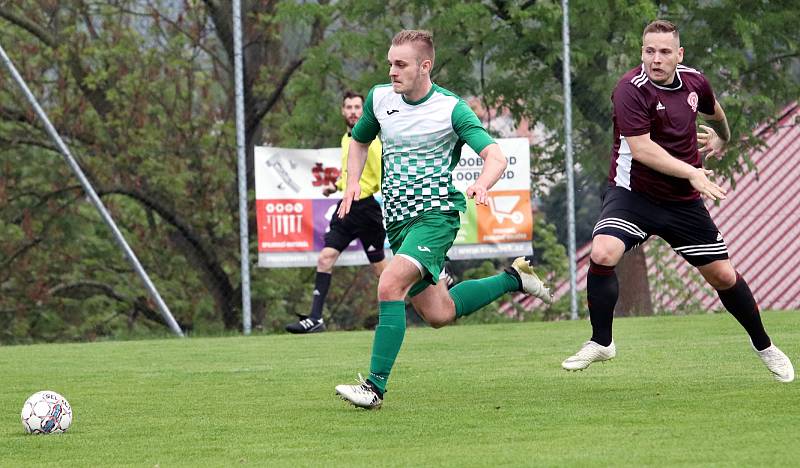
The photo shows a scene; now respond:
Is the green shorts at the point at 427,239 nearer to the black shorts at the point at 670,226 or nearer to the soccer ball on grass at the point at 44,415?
the black shorts at the point at 670,226

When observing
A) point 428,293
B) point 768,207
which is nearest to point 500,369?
point 428,293

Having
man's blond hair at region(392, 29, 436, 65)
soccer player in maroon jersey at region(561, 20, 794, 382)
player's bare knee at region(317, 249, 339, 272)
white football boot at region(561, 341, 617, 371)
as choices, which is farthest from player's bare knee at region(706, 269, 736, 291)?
player's bare knee at region(317, 249, 339, 272)

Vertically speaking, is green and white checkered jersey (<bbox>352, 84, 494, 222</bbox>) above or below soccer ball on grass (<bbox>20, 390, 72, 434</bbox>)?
above

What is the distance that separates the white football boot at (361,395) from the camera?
691cm

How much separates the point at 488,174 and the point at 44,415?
2370 millimetres

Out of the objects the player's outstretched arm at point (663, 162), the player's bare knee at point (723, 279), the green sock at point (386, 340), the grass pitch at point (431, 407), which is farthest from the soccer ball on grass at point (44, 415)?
the player's bare knee at point (723, 279)

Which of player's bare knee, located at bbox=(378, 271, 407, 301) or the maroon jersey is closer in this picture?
player's bare knee, located at bbox=(378, 271, 407, 301)

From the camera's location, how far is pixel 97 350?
41.4ft

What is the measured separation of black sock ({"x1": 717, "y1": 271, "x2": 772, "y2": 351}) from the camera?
777 centimetres

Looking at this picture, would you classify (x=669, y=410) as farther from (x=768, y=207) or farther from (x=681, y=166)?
(x=768, y=207)

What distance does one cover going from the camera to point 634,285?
54.4 feet

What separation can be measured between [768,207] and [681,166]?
1303 centimetres

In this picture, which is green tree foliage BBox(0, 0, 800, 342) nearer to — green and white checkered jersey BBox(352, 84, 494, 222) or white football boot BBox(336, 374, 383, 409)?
green and white checkered jersey BBox(352, 84, 494, 222)

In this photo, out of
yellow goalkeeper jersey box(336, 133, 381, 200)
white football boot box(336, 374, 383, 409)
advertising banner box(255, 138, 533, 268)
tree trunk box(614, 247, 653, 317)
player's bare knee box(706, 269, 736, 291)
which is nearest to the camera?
white football boot box(336, 374, 383, 409)
